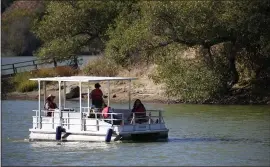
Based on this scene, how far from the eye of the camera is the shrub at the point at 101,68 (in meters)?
68.1

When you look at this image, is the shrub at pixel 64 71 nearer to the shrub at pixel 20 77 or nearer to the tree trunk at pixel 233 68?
the shrub at pixel 20 77

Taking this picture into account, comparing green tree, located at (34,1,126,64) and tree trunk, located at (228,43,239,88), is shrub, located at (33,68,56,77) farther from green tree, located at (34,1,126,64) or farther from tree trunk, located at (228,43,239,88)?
tree trunk, located at (228,43,239,88)

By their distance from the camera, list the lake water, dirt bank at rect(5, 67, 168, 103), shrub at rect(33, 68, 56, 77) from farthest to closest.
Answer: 1. shrub at rect(33, 68, 56, 77)
2. dirt bank at rect(5, 67, 168, 103)
3. the lake water

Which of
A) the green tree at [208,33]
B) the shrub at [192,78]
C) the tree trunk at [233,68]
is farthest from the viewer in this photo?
the tree trunk at [233,68]

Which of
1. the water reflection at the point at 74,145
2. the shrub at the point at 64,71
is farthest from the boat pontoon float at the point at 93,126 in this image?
the shrub at the point at 64,71

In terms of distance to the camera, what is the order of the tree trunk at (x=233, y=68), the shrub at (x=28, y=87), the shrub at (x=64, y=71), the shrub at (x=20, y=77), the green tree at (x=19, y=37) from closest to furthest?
the tree trunk at (x=233, y=68) < the shrub at (x=28, y=87) < the shrub at (x=20, y=77) < the shrub at (x=64, y=71) < the green tree at (x=19, y=37)

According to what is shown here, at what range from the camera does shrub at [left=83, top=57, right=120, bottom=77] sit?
223 feet

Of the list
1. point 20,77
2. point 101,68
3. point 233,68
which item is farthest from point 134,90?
point 20,77

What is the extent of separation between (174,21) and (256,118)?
34.3 ft

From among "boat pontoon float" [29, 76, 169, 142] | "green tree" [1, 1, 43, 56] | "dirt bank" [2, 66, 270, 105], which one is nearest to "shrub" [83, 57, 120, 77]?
"dirt bank" [2, 66, 270, 105]

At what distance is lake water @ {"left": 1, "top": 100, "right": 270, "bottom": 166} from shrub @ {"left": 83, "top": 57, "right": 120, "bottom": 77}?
53.4ft

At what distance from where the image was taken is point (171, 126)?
47875 mm

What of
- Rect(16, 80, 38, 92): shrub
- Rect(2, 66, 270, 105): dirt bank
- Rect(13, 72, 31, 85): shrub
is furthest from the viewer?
Rect(13, 72, 31, 85): shrub

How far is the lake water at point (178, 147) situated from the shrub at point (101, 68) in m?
16.3
